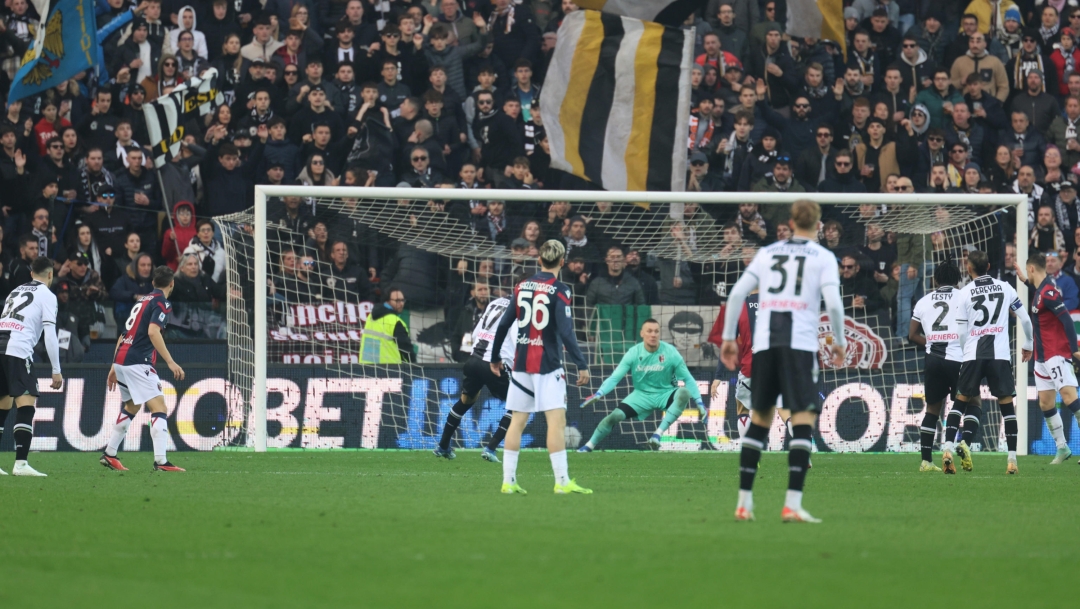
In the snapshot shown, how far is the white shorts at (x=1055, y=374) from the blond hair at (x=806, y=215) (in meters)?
7.97

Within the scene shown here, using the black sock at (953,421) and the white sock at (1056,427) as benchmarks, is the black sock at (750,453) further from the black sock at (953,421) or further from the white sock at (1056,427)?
the white sock at (1056,427)

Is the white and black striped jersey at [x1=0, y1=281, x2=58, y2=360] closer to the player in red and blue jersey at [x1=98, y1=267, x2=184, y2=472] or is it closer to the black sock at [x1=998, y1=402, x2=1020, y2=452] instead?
the player in red and blue jersey at [x1=98, y1=267, x2=184, y2=472]

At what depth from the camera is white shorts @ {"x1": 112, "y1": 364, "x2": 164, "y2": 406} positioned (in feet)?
44.8

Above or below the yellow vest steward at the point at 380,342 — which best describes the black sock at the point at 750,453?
below

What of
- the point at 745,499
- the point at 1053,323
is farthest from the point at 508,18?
the point at 745,499

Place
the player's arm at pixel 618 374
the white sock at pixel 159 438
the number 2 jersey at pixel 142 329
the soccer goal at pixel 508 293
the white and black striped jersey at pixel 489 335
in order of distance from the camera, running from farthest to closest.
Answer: the soccer goal at pixel 508 293
the player's arm at pixel 618 374
the white and black striped jersey at pixel 489 335
the white sock at pixel 159 438
the number 2 jersey at pixel 142 329

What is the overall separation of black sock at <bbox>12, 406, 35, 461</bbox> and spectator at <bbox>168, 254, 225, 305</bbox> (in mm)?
4757

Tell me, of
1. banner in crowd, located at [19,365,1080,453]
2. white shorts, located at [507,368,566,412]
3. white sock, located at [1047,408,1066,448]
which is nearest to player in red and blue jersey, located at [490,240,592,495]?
white shorts, located at [507,368,566,412]

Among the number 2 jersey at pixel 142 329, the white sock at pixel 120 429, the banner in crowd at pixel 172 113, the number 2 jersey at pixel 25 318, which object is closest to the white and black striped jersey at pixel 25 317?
the number 2 jersey at pixel 25 318

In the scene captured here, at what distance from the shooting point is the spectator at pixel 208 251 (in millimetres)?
18078

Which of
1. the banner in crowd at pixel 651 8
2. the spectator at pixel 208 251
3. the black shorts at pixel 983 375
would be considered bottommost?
the black shorts at pixel 983 375

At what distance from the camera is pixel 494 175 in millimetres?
19562

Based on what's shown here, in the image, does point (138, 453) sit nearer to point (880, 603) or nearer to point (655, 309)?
point (655, 309)

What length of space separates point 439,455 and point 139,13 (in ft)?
29.8
